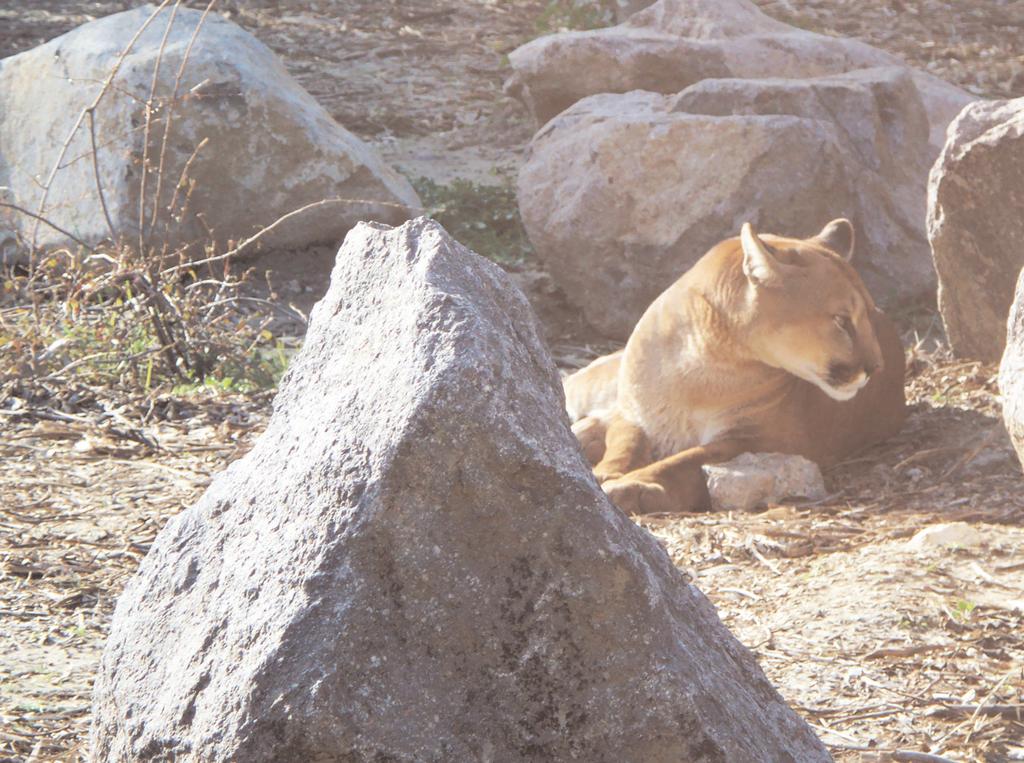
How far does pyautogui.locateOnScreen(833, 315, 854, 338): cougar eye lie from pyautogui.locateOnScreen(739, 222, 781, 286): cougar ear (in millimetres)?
299

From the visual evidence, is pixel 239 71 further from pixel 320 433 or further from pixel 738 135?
pixel 320 433

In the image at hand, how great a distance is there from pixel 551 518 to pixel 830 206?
6235 millimetres

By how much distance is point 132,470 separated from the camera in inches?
195

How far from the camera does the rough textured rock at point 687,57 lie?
9797mm

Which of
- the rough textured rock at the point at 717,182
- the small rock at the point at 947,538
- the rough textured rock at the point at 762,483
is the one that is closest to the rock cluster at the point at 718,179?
the rough textured rock at the point at 717,182

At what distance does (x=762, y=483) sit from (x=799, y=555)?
37.8 inches

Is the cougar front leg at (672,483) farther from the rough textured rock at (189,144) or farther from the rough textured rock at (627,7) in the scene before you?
the rough textured rock at (627,7)

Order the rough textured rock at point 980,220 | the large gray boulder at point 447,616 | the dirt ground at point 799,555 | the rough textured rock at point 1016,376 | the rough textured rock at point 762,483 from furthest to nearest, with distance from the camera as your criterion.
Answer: the rough textured rock at point 980,220, the rough textured rock at point 762,483, the rough textured rock at point 1016,376, the dirt ground at point 799,555, the large gray boulder at point 447,616

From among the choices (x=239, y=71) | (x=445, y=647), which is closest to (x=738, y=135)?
(x=239, y=71)

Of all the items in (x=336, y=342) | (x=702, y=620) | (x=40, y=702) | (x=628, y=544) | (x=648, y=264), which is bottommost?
(x=648, y=264)

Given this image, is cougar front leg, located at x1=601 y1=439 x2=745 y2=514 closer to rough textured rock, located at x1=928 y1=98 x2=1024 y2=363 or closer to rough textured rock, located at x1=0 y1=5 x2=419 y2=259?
rough textured rock, located at x1=928 y1=98 x2=1024 y2=363

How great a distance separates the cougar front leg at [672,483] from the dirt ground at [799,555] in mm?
237

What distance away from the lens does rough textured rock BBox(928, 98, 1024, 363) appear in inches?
240

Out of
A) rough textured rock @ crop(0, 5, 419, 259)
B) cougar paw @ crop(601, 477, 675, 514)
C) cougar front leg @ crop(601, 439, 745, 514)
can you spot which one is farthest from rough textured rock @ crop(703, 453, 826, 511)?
rough textured rock @ crop(0, 5, 419, 259)
